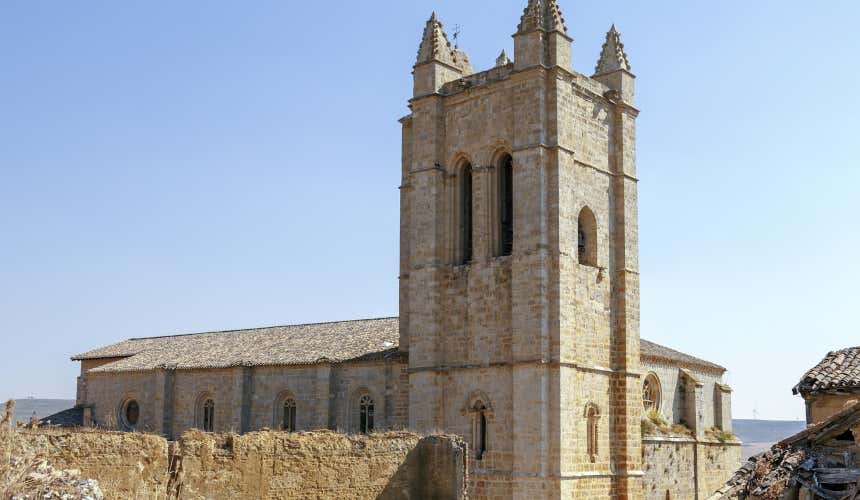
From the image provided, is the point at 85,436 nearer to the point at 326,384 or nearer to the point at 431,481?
the point at 431,481

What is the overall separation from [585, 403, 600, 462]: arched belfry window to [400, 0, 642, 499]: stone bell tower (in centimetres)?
4

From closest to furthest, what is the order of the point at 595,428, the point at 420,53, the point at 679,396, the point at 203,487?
the point at 203,487 → the point at 595,428 → the point at 420,53 → the point at 679,396

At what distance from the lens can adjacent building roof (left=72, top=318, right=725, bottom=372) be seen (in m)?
31.9

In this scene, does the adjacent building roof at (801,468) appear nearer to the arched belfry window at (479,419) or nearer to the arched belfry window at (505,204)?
the arched belfry window at (479,419)

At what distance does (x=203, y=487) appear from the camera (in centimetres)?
1475

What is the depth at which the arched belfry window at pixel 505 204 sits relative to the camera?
27.4m

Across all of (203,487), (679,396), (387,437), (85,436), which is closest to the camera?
(85,436)

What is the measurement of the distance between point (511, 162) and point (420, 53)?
4.73 meters

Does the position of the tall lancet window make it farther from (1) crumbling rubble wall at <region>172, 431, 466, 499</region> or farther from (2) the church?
(1) crumbling rubble wall at <region>172, 431, 466, 499</region>

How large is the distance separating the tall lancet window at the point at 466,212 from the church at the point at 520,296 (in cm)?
4

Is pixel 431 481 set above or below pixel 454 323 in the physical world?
below

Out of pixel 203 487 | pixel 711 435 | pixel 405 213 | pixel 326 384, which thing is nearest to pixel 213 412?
pixel 326 384

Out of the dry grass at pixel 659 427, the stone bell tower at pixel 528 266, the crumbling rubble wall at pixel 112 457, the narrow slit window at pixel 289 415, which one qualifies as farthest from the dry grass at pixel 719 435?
the crumbling rubble wall at pixel 112 457

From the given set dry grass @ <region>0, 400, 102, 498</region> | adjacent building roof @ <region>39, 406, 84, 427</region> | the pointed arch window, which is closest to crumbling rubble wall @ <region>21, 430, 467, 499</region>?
dry grass @ <region>0, 400, 102, 498</region>
